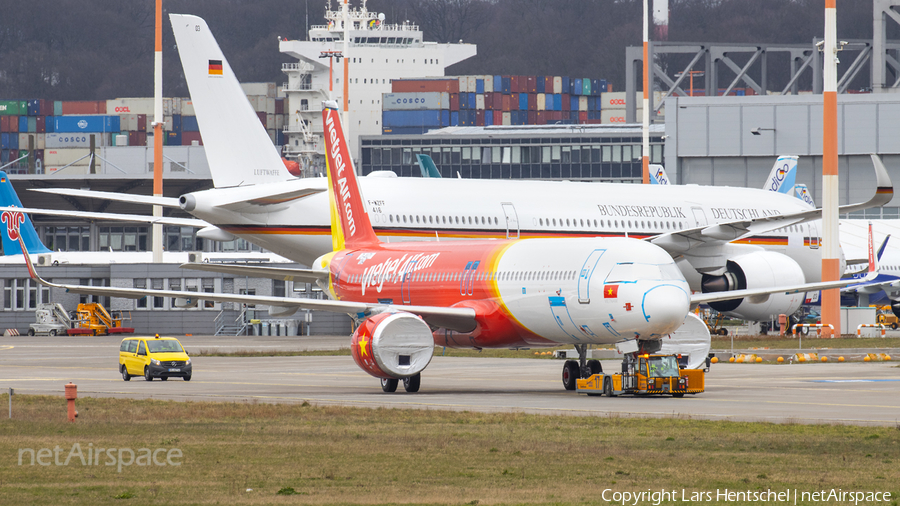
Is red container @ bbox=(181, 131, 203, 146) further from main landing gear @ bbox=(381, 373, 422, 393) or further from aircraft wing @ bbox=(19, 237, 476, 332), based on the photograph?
main landing gear @ bbox=(381, 373, 422, 393)

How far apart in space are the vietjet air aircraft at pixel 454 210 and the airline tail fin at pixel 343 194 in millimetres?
914

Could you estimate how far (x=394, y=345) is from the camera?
27.7 metres

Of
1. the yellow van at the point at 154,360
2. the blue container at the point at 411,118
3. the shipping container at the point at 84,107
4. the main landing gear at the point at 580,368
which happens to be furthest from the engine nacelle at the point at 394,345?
the shipping container at the point at 84,107

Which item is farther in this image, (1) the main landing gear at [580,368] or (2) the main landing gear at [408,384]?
(2) the main landing gear at [408,384]

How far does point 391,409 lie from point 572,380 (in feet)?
23.4

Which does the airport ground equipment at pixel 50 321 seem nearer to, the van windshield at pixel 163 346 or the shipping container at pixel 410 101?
the van windshield at pixel 163 346

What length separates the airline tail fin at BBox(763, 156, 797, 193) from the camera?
57.3 m

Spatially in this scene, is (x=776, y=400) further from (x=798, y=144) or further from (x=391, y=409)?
(x=798, y=144)

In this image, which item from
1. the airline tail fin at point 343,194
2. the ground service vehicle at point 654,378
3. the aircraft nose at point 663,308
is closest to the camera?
the aircraft nose at point 663,308

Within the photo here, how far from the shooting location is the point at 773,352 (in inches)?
1618

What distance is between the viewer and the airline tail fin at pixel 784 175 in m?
57.3

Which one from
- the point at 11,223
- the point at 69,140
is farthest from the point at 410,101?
the point at 11,223

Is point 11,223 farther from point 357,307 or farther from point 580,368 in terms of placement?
point 580,368

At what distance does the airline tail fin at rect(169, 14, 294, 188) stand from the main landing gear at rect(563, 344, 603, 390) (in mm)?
16175
